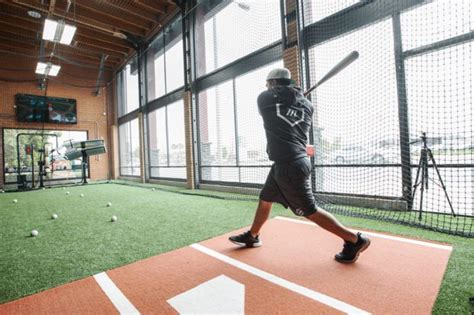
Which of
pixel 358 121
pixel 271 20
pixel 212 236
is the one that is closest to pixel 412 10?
pixel 358 121

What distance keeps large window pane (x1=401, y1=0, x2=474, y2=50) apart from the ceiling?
7153mm

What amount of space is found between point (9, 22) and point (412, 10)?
12.0 metres

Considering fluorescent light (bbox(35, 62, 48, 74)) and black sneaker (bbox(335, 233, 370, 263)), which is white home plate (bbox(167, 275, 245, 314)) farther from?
fluorescent light (bbox(35, 62, 48, 74))

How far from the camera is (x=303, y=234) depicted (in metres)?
2.69

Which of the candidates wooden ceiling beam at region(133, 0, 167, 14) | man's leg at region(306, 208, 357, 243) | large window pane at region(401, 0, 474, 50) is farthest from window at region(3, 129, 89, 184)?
large window pane at region(401, 0, 474, 50)

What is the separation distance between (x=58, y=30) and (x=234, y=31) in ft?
16.6

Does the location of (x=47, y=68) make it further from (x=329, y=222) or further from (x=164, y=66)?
(x=329, y=222)

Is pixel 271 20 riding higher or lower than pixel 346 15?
higher

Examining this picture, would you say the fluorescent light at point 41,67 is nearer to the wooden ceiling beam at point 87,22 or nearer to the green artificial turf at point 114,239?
the wooden ceiling beam at point 87,22

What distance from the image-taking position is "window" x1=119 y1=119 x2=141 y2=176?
469 inches

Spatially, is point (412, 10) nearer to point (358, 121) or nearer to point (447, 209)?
point (358, 121)

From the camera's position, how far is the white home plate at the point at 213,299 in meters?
1.42

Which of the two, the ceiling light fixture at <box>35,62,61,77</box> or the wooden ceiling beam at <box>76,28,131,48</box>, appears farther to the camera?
the wooden ceiling beam at <box>76,28,131,48</box>

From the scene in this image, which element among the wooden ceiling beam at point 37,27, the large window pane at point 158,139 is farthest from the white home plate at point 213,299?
the wooden ceiling beam at point 37,27
